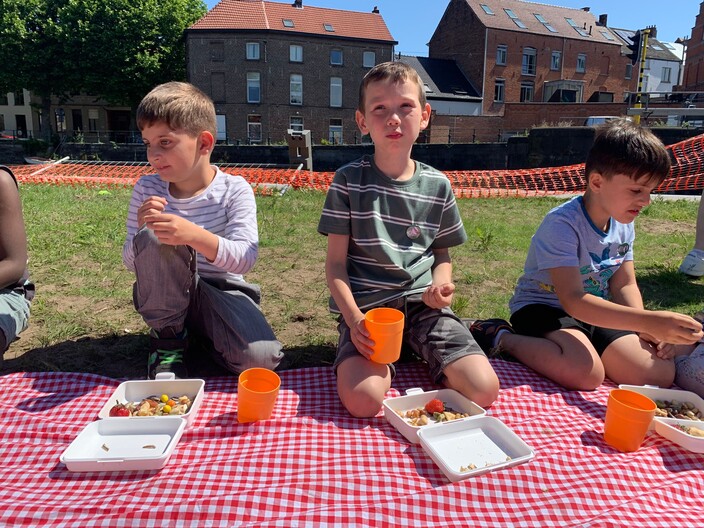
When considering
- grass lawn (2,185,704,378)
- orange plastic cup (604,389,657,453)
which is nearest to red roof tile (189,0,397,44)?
grass lawn (2,185,704,378)

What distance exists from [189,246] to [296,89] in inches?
1400

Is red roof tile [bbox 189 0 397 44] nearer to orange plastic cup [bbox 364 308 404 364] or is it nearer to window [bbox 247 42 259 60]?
window [bbox 247 42 259 60]

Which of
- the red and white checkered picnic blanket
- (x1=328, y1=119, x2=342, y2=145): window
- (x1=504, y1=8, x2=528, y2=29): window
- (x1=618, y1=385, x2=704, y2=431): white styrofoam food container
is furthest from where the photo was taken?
(x1=504, y1=8, x2=528, y2=29): window

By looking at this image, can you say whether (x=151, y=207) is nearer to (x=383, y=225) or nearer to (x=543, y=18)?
(x=383, y=225)

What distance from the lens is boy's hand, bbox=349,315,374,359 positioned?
82.4 inches

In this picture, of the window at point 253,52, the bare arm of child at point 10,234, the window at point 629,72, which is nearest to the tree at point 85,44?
the window at point 253,52

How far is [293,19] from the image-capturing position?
120 ft

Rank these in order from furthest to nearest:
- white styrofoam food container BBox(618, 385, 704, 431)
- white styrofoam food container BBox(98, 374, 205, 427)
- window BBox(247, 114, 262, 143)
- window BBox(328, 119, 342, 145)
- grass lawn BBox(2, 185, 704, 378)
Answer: window BBox(328, 119, 342, 145) < window BBox(247, 114, 262, 143) < grass lawn BBox(2, 185, 704, 378) < white styrofoam food container BBox(618, 385, 704, 431) < white styrofoam food container BBox(98, 374, 205, 427)

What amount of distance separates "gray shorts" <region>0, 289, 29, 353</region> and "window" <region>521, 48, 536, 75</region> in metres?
41.9

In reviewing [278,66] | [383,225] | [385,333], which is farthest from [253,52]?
[385,333]

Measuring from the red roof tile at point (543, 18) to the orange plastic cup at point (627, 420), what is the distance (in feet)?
133

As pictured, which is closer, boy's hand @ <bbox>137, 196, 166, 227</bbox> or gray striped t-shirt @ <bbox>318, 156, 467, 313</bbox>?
boy's hand @ <bbox>137, 196, 166, 227</bbox>

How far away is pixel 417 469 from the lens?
175 cm

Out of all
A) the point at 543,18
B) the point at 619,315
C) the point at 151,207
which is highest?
the point at 543,18
